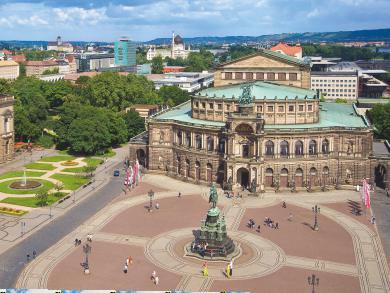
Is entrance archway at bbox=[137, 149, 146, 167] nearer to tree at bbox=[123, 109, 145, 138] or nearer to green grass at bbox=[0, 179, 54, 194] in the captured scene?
green grass at bbox=[0, 179, 54, 194]

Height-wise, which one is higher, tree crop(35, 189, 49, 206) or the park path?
tree crop(35, 189, 49, 206)

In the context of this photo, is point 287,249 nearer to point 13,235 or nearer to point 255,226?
point 255,226

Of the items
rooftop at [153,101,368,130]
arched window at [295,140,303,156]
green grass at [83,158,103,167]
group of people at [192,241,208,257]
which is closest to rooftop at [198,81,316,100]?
rooftop at [153,101,368,130]

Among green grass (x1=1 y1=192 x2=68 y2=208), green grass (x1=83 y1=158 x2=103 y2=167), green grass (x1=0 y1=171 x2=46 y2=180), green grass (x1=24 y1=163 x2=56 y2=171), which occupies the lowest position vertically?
green grass (x1=1 y1=192 x2=68 y2=208)

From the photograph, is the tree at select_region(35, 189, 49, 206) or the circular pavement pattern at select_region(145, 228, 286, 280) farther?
the tree at select_region(35, 189, 49, 206)

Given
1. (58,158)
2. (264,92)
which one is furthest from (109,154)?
(264,92)

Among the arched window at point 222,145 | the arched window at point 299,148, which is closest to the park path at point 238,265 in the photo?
the arched window at point 299,148

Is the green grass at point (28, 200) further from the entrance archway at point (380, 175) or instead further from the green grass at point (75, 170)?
the entrance archway at point (380, 175)
